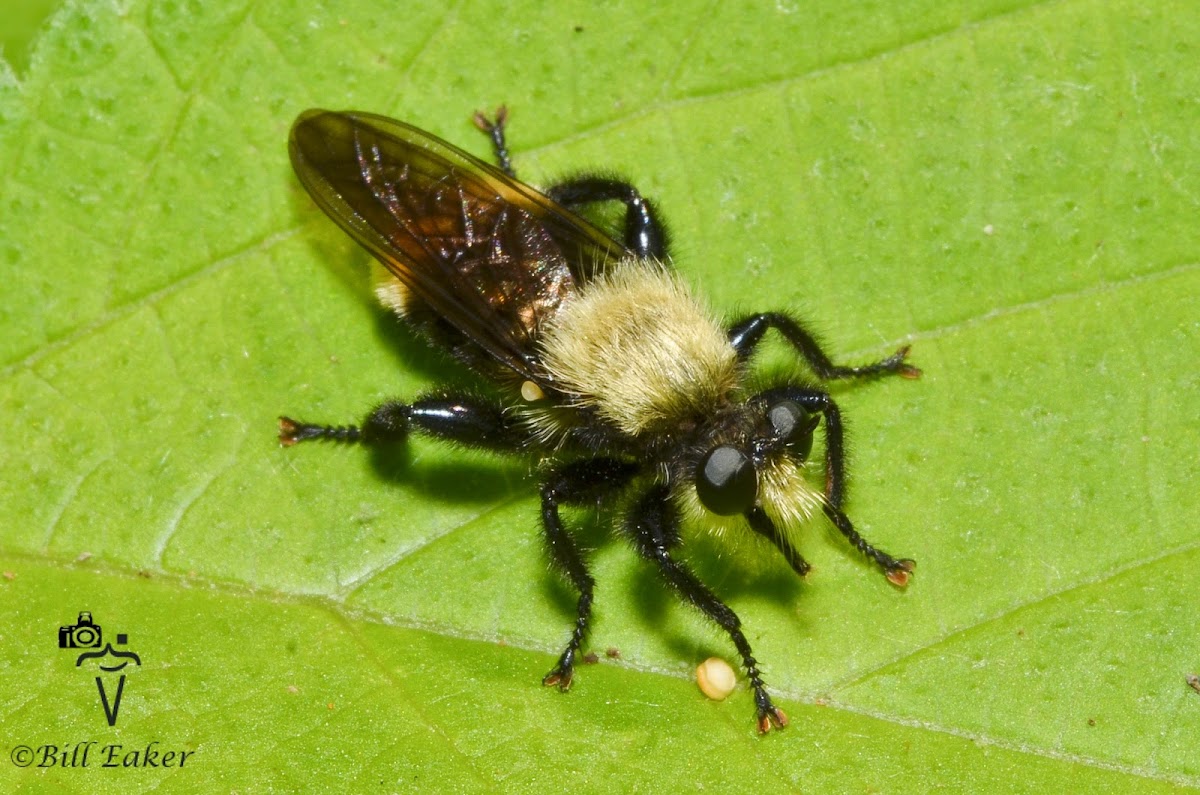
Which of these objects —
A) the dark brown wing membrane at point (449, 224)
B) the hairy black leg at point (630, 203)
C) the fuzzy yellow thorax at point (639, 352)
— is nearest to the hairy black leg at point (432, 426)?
the dark brown wing membrane at point (449, 224)

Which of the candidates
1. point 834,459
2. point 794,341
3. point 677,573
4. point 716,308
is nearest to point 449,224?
point 716,308

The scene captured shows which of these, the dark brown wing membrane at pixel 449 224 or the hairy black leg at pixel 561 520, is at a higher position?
the dark brown wing membrane at pixel 449 224

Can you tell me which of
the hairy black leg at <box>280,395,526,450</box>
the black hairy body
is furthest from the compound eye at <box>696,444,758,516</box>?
the hairy black leg at <box>280,395,526,450</box>

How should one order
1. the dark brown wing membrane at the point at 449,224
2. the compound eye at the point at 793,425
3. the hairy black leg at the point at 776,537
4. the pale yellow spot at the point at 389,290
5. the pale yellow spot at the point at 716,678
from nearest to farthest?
the pale yellow spot at the point at 716,678 → the compound eye at the point at 793,425 → the hairy black leg at the point at 776,537 → the dark brown wing membrane at the point at 449,224 → the pale yellow spot at the point at 389,290

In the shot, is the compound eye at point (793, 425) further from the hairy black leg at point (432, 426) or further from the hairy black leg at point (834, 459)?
the hairy black leg at point (432, 426)

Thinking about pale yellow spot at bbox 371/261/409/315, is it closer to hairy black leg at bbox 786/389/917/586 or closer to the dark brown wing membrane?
the dark brown wing membrane

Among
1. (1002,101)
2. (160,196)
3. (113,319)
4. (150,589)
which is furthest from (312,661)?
(1002,101)

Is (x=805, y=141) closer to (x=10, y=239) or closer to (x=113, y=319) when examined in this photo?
(x=113, y=319)
